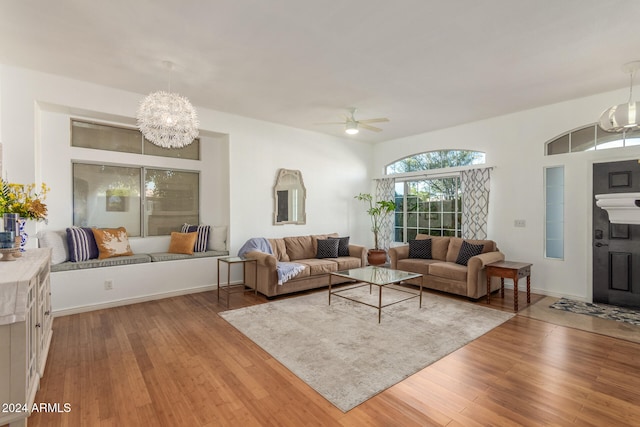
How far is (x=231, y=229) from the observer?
17.7 feet

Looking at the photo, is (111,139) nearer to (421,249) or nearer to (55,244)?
(55,244)

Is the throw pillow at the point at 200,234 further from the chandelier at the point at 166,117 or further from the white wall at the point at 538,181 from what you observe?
the white wall at the point at 538,181

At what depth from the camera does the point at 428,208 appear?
664 centimetres

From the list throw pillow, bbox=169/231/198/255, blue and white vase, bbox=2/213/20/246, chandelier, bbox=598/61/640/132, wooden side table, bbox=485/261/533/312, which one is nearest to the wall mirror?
throw pillow, bbox=169/231/198/255

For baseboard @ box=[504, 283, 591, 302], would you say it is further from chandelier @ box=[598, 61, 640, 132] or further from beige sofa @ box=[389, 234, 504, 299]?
chandelier @ box=[598, 61, 640, 132]

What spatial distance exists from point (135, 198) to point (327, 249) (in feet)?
10.8

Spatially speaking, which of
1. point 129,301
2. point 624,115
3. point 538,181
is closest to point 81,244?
point 129,301

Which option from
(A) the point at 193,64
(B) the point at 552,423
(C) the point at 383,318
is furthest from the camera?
(C) the point at 383,318

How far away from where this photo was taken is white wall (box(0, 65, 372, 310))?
3.70 meters

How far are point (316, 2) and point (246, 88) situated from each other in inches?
78.2

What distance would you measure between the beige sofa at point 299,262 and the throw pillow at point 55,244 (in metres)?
2.38

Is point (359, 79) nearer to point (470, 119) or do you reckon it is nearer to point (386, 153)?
point (470, 119)

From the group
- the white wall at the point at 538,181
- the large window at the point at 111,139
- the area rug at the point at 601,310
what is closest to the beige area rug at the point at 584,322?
the area rug at the point at 601,310

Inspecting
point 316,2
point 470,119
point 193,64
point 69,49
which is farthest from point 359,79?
point 69,49
